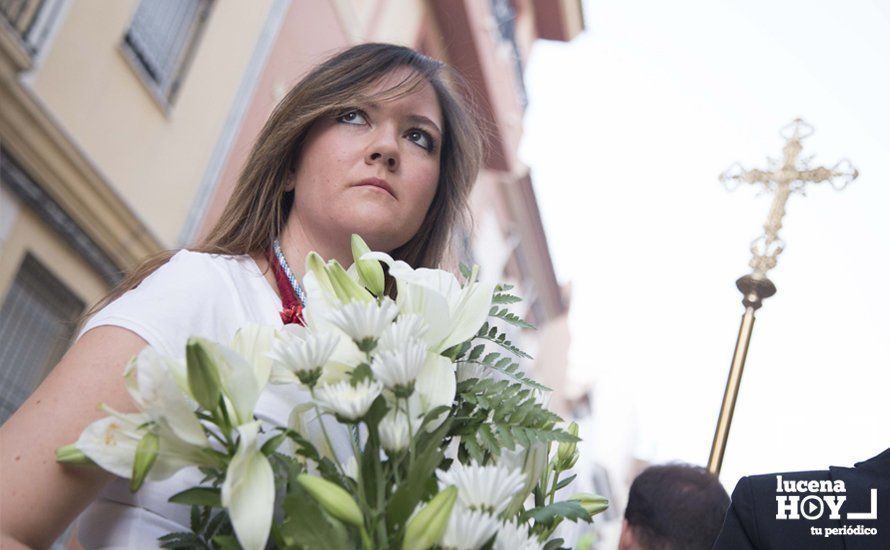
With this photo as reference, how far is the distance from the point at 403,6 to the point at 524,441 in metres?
13.7

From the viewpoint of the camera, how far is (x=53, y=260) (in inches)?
351

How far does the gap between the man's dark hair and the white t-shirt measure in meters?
1.47

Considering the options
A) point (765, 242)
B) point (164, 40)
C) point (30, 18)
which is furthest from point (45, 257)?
point (765, 242)

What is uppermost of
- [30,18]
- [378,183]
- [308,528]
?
[30,18]

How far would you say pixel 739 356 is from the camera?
12.3 ft

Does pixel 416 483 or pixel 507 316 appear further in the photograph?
pixel 507 316

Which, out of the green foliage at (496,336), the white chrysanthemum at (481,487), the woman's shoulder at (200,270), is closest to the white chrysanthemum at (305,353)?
the white chrysanthemum at (481,487)

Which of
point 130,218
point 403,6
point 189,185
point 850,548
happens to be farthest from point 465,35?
point 850,548

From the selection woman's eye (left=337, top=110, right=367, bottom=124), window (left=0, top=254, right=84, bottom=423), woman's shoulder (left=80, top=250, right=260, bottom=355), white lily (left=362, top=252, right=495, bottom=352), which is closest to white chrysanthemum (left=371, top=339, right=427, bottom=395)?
white lily (left=362, top=252, right=495, bottom=352)

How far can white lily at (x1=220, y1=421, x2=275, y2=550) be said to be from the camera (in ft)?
4.87

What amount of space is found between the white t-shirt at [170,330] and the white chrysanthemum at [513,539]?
1.37 feet

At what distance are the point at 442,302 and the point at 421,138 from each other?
3.20 ft

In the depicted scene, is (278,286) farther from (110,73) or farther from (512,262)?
(512,262)

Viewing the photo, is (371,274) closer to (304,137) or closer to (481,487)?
(481,487)
